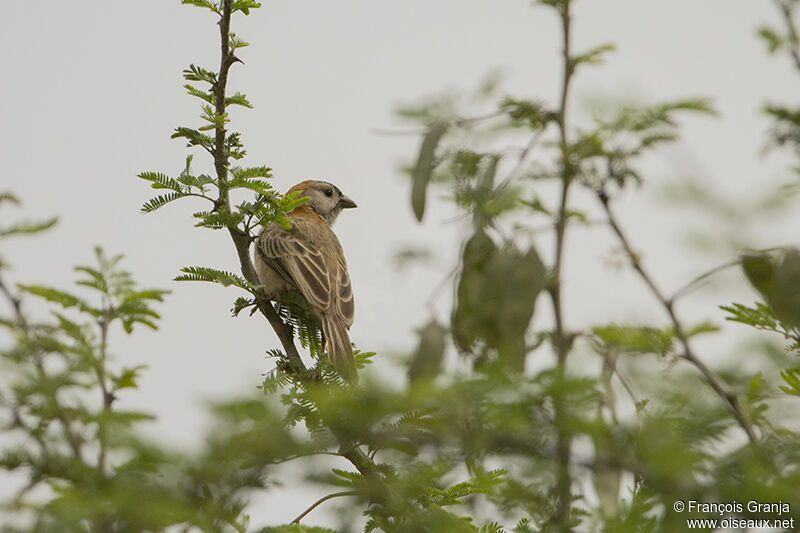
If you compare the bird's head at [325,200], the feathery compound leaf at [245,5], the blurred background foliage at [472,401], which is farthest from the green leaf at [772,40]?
the bird's head at [325,200]

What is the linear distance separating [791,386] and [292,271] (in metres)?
4.74

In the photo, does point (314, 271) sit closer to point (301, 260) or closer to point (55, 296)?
point (301, 260)

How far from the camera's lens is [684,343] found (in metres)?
2.89

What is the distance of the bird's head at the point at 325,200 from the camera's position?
32.1 ft

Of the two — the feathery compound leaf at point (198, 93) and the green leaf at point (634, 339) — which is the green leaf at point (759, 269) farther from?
the feathery compound leaf at point (198, 93)

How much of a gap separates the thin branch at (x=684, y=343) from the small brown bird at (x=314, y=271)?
254cm

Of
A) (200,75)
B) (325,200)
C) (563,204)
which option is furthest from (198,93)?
(325,200)

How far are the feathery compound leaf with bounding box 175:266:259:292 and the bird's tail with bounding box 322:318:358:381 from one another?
690 mm

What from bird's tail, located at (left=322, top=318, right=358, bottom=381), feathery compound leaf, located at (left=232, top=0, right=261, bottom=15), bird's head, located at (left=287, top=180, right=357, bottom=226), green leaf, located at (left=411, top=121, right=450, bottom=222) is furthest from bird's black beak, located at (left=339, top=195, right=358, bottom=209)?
green leaf, located at (left=411, top=121, right=450, bottom=222)

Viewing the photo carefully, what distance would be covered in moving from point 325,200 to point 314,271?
8.94 feet

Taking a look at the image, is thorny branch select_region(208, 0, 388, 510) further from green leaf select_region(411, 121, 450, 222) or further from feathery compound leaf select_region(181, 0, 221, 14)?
green leaf select_region(411, 121, 450, 222)

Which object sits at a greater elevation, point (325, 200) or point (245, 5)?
point (325, 200)

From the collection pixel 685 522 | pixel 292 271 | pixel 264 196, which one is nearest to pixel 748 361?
pixel 685 522

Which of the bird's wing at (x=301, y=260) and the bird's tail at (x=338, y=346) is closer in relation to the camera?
the bird's tail at (x=338, y=346)
